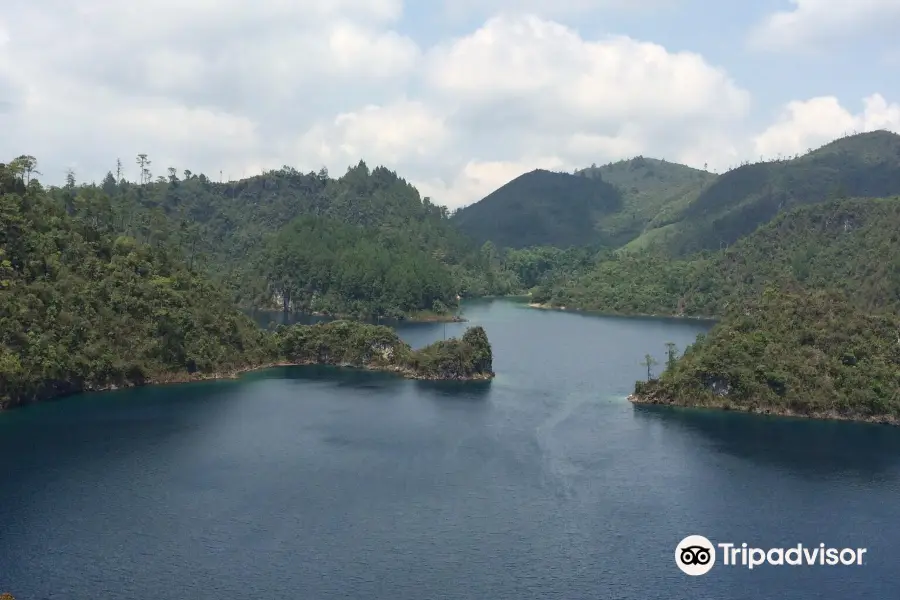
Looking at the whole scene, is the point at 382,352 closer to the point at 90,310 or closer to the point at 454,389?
the point at 454,389

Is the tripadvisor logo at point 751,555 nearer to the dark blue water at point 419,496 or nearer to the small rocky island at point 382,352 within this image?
the dark blue water at point 419,496

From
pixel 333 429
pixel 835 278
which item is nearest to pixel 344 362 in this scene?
pixel 333 429

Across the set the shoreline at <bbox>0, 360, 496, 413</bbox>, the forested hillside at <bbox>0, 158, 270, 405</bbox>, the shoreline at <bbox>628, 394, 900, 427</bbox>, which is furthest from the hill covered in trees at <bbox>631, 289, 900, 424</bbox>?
the forested hillside at <bbox>0, 158, 270, 405</bbox>

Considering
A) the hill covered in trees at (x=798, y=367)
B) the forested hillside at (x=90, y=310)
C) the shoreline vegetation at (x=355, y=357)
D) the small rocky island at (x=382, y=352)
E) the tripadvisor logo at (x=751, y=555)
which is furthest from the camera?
the small rocky island at (x=382, y=352)

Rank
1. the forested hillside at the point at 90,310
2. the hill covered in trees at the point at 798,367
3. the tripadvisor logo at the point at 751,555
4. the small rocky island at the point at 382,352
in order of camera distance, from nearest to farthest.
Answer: the tripadvisor logo at the point at 751,555
the hill covered in trees at the point at 798,367
the forested hillside at the point at 90,310
the small rocky island at the point at 382,352

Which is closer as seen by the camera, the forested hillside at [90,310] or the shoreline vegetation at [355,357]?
the forested hillside at [90,310]

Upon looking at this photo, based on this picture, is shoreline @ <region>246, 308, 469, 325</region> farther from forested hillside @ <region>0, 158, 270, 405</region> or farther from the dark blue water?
the dark blue water

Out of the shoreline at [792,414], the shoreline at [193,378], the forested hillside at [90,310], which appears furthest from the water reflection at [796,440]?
the forested hillside at [90,310]
